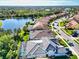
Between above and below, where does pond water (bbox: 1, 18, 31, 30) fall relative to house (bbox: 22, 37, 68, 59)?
below

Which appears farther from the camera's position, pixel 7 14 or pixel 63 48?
pixel 7 14

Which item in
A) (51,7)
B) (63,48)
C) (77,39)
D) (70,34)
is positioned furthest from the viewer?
(51,7)

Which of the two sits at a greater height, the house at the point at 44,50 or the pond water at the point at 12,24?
the house at the point at 44,50

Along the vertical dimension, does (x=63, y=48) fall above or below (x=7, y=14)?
above

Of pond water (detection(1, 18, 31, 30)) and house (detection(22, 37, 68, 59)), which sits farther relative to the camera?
pond water (detection(1, 18, 31, 30))

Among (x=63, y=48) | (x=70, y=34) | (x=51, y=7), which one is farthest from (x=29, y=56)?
(x=51, y=7)

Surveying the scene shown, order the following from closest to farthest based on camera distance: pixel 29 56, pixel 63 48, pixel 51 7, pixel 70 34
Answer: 1. pixel 29 56
2. pixel 63 48
3. pixel 70 34
4. pixel 51 7

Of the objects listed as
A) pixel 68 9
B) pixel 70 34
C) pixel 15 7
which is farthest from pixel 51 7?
pixel 70 34

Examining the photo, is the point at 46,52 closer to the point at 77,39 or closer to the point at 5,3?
the point at 77,39

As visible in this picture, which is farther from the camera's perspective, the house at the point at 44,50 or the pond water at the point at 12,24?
the pond water at the point at 12,24

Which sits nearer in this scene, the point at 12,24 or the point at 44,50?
the point at 44,50

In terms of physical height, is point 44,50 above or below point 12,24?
above
